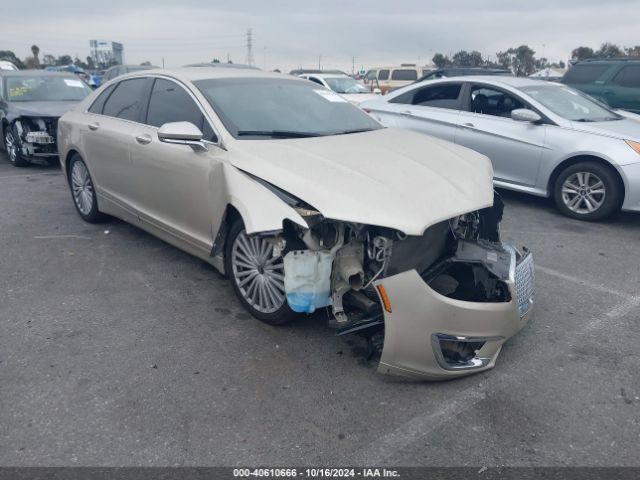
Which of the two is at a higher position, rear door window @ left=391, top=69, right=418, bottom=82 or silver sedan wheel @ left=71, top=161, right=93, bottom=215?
rear door window @ left=391, top=69, right=418, bottom=82

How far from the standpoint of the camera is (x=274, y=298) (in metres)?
3.69

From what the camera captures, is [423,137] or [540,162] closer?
[423,137]

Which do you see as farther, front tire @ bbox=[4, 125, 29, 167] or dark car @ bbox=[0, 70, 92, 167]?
front tire @ bbox=[4, 125, 29, 167]

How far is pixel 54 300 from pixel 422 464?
9.99 ft

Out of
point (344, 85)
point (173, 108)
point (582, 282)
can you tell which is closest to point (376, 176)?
point (173, 108)

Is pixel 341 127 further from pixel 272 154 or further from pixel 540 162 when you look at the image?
pixel 540 162

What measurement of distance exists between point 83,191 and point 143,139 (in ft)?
5.68

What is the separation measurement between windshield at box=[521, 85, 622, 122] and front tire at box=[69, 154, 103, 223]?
532cm

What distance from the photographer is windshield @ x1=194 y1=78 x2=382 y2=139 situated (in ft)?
13.6

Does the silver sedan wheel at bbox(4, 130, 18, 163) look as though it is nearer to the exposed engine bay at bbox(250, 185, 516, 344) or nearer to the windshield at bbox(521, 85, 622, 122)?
the exposed engine bay at bbox(250, 185, 516, 344)

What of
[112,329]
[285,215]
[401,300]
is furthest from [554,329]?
[112,329]

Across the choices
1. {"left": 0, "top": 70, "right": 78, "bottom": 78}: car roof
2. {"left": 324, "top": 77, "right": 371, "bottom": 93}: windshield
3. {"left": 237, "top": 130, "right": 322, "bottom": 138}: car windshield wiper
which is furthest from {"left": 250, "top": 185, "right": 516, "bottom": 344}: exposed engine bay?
{"left": 324, "top": 77, "right": 371, "bottom": 93}: windshield

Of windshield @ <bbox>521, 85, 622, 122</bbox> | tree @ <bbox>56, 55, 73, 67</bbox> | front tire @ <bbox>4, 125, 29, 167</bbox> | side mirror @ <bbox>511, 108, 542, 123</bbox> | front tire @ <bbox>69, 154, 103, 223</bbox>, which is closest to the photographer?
front tire @ <bbox>69, 154, 103, 223</bbox>

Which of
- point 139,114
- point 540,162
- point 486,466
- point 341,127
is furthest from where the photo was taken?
point 540,162
